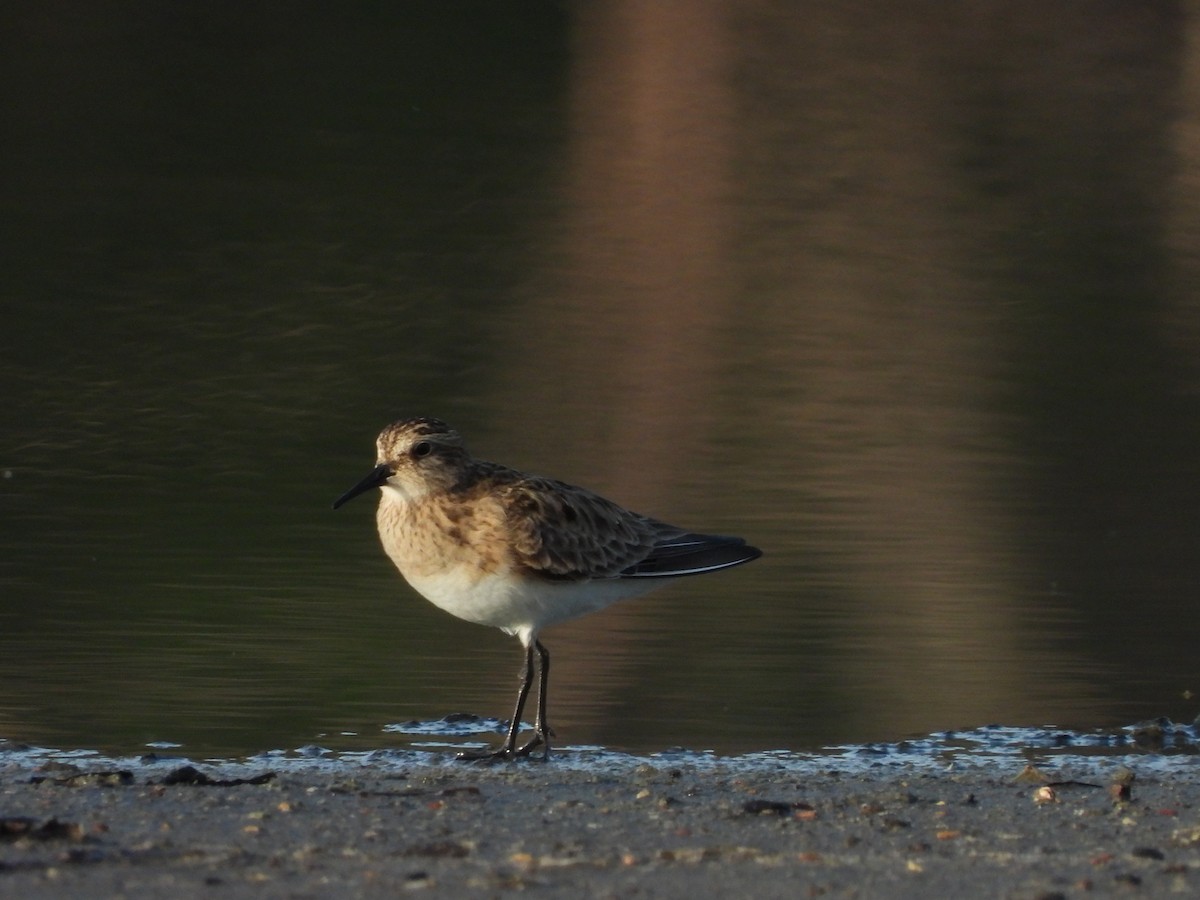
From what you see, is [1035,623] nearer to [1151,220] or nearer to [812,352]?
[812,352]

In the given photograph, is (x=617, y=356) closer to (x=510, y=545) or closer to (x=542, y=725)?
(x=510, y=545)

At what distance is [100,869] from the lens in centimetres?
504

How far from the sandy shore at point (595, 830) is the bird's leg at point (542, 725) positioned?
14 cm

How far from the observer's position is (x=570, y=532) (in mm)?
7453

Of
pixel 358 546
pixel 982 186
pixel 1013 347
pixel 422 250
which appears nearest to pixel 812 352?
pixel 1013 347

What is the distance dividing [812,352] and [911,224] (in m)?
5.69

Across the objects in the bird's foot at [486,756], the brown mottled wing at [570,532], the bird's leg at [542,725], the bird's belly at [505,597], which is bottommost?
the bird's foot at [486,756]

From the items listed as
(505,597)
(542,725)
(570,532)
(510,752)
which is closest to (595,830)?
(510,752)

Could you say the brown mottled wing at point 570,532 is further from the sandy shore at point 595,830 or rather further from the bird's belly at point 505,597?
the sandy shore at point 595,830

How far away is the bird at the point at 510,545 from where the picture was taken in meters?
7.37

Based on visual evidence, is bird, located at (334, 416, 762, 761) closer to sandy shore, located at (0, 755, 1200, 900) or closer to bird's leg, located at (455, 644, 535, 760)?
bird's leg, located at (455, 644, 535, 760)

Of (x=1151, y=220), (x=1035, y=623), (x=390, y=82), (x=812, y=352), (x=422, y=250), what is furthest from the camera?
(x=390, y=82)

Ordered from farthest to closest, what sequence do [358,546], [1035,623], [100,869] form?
[358,546]
[1035,623]
[100,869]

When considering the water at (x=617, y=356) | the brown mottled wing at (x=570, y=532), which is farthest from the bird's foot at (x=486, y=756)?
the brown mottled wing at (x=570, y=532)
